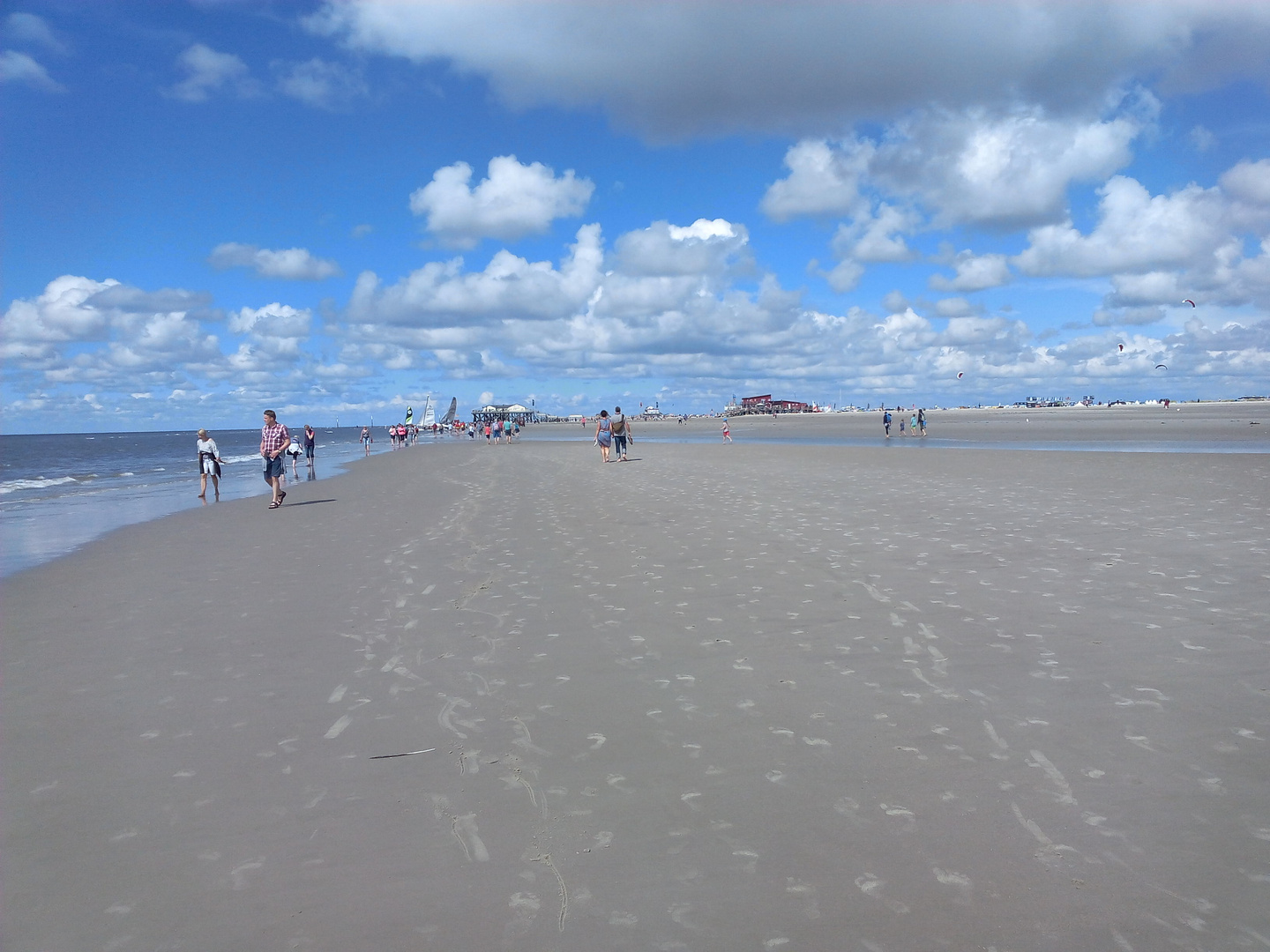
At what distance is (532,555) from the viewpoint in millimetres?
13188

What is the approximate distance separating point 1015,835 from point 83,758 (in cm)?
637

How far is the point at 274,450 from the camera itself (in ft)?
69.6

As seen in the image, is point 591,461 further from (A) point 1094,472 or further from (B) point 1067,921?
(B) point 1067,921

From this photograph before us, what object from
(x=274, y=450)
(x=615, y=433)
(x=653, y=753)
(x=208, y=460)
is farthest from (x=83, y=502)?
(x=653, y=753)

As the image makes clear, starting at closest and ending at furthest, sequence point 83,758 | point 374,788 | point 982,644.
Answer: point 374,788
point 83,758
point 982,644

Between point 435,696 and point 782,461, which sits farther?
point 782,461

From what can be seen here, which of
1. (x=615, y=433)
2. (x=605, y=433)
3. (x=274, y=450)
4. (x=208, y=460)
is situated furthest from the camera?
(x=605, y=433)

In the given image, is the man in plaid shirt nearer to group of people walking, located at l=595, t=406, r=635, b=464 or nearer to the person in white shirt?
the person in white shirt

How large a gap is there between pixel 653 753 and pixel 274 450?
1896 centimetres

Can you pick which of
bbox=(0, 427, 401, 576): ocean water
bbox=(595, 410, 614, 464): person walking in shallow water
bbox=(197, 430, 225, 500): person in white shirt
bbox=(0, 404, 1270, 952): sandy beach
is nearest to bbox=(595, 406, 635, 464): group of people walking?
bbox=(595, 410, 614, 464): person walking in shallow water

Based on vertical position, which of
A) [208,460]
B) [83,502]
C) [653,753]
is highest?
[208,460]

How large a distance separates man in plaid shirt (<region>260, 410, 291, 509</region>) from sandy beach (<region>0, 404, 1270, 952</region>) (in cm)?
901

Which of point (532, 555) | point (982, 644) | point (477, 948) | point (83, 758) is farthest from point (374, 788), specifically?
point (532, 555)

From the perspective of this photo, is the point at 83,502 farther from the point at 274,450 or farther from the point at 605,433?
the point at 605,433
